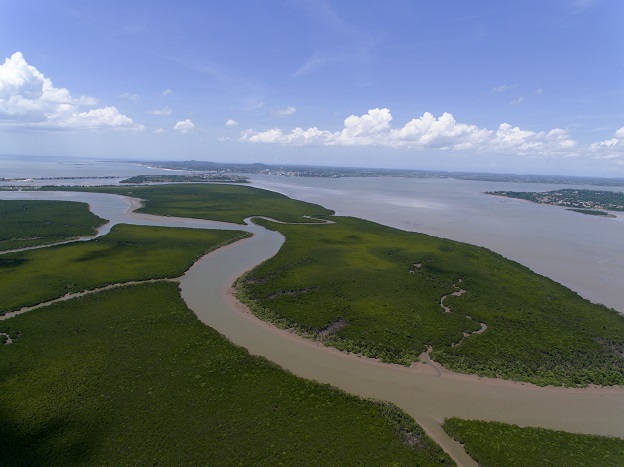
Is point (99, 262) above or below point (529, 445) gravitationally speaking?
above

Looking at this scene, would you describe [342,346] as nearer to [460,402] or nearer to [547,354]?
[460,402]

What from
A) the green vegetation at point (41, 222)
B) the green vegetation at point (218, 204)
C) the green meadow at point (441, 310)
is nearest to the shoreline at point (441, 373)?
the green meadow at point (441, 310)

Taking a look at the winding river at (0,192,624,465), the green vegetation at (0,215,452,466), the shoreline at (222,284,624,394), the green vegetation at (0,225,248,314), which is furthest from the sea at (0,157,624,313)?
the green vegetation at (0,225,248,314)

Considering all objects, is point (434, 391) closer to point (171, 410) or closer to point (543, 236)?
point (171, 410)

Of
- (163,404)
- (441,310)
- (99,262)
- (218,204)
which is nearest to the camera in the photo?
(163,404)

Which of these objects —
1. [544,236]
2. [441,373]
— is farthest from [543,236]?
[441,373]

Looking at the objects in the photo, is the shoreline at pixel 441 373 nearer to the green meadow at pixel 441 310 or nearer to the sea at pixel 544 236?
the green meadow at pixel 441 310

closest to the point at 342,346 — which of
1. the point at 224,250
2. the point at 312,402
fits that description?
the point at 312,402
